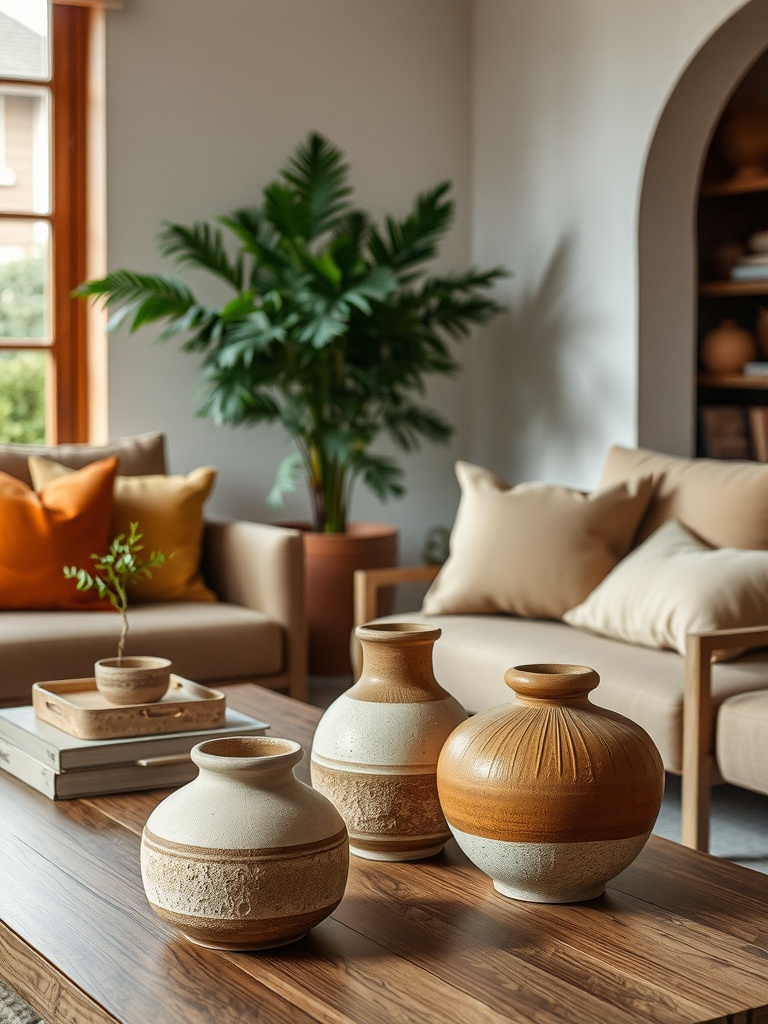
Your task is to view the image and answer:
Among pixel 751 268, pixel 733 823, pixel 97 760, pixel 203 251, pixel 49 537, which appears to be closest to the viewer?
pixel 97 760

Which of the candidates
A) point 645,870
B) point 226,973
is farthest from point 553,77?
point 226,973

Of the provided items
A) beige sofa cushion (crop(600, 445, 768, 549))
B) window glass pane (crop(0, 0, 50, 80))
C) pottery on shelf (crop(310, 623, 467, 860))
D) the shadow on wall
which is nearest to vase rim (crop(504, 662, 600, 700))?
pottery on shelf (crop(310, 623, 467, 860))

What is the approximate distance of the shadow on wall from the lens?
465 centimetres

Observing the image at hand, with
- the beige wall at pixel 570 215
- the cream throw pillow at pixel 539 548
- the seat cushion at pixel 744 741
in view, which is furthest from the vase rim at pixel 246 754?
the beige wall at pixel 570 215

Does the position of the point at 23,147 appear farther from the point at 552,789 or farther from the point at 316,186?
the point at 552,789

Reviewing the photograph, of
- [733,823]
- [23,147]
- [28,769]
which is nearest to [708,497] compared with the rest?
[733,823]

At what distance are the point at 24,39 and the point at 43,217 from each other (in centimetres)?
61

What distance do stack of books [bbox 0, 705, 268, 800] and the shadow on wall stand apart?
2835 millimetres

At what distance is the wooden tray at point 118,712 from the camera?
199 cm

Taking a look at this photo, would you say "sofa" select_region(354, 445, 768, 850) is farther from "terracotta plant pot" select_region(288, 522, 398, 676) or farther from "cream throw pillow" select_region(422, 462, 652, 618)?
"terracotta plant pot" select_region(288, 522, 398, 676)

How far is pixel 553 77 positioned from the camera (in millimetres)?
4719

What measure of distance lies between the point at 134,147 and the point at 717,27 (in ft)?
6.60

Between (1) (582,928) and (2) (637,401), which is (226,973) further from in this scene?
(2) (637,401)

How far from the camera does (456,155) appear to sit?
5.14 meters
